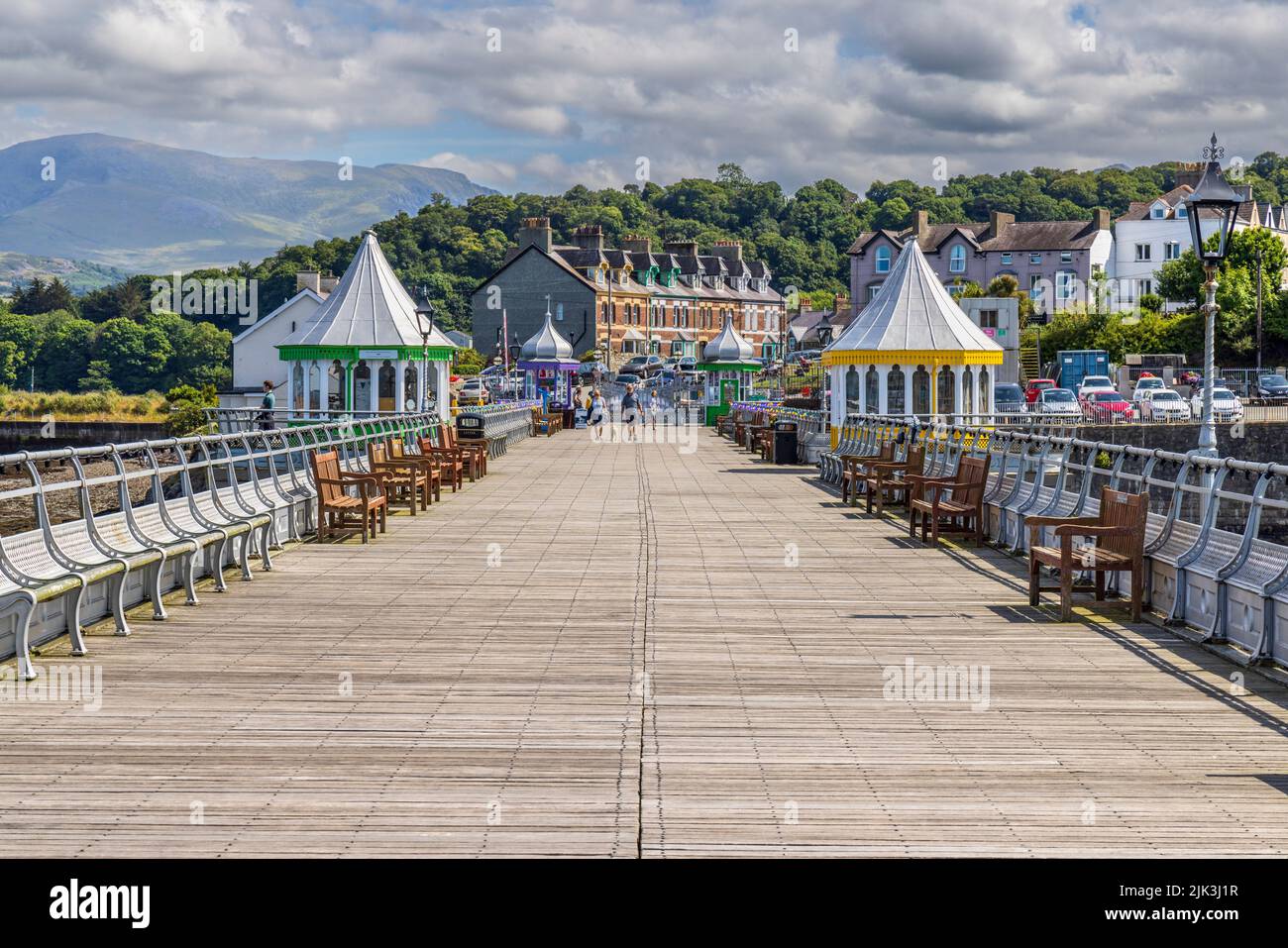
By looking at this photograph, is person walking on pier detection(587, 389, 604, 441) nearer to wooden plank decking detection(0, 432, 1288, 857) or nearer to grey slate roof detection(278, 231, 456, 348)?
grey slate roof detection(278, 231, 456, 348)

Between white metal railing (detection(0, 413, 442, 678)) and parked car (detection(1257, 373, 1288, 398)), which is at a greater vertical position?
parked car (detection(1257, 373, 1288, 398))

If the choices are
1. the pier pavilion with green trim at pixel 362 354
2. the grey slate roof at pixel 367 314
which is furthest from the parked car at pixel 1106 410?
the pier pavilion with green trim at pixel 362 354

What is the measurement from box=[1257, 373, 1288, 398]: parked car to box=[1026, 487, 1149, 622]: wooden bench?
62188mm

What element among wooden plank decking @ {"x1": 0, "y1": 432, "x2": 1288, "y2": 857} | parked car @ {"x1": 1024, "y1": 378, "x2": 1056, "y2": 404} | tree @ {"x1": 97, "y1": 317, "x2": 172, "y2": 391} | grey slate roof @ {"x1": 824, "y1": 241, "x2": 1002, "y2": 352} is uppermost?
tree @ {"x1": 97, "y1": 317, "x2": 172, "y2": 391}

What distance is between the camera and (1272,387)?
70562 mm

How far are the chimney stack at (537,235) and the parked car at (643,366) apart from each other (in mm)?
10470

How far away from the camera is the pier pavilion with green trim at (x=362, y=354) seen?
4247cm

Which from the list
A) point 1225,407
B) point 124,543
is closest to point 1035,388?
point 1225,407

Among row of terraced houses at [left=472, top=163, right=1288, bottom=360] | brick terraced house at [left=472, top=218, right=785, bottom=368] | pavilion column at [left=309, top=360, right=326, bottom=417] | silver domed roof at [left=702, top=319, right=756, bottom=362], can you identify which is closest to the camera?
pavilion column at [left=309, top=360, right=326, bottom=417]

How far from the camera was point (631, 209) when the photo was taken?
179000 mm

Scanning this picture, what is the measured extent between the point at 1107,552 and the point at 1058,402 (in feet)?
172

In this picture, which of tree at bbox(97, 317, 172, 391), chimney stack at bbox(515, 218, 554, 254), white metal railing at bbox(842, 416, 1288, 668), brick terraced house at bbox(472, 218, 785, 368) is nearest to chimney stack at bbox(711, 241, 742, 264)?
brick terraced house at bbox(472, 218, 785, 368)

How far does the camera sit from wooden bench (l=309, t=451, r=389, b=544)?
17.9 metres

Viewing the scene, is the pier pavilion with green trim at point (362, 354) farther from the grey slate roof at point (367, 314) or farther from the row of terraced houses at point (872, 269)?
the row of terraced houses at point (872, 269)
